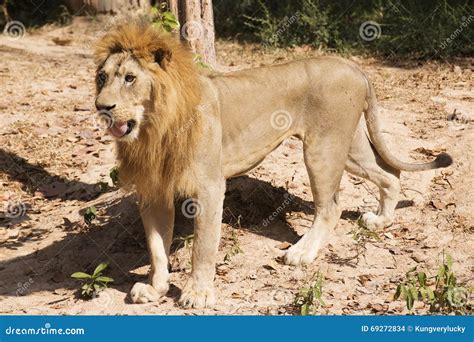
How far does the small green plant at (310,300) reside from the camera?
491 centimetres

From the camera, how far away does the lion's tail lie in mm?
6180

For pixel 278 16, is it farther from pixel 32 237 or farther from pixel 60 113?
pixel 32 237

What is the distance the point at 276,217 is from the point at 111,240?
4.28 feet

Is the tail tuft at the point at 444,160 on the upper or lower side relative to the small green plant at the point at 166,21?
lower

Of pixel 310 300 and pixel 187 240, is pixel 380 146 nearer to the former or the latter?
pixel 187 240

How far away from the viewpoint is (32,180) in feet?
24.6

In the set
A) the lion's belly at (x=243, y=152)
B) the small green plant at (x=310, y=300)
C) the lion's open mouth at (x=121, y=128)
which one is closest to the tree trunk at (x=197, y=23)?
the lion's belly at (x=243, y=152)

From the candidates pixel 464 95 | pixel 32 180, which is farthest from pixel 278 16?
pixel 32 180

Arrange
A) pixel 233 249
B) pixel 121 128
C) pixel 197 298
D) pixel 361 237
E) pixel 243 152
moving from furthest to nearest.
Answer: pixel 361 237, pixel 233 249, pixel 243 152, pixel 197 298, pixel 121 128

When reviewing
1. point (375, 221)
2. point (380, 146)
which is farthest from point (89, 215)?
point (380, 146)

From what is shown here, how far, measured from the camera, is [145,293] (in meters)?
5.25

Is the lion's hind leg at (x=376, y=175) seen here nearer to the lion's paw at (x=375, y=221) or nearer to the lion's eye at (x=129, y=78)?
the lion's paw at (x=375, y=221)

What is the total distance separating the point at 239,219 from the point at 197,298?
4.13 ft

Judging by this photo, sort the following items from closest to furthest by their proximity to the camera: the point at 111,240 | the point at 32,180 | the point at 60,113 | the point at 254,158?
1. the point at 254,158
2. the point at 111,240
3. the point at 32,180
4. the point at 60,113
